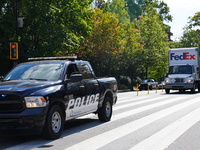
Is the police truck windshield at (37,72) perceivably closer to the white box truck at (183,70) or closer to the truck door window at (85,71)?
the truck door window at (85,71)

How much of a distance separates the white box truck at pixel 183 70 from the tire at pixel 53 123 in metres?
20.0

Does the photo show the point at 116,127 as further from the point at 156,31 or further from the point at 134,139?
the point at 156,31

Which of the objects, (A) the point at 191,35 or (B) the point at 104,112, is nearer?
(B) the point at 104,112

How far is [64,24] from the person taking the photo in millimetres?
26938

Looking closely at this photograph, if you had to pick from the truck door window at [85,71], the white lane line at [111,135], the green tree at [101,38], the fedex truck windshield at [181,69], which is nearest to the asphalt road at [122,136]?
the white lane line at [111,135]

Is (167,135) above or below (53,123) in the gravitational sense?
below

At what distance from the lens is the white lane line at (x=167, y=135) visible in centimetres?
691

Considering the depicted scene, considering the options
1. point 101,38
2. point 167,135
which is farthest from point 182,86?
point 167,135

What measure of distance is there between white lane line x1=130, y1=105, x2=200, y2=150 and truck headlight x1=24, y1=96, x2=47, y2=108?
6.57ft

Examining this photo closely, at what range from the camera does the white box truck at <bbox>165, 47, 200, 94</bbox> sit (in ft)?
87.5

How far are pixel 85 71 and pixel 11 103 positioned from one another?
3016mm

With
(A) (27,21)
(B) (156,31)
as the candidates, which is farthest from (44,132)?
(B) (156,31)

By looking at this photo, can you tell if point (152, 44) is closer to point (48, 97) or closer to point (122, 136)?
point (122, 136)

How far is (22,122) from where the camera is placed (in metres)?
6.91
